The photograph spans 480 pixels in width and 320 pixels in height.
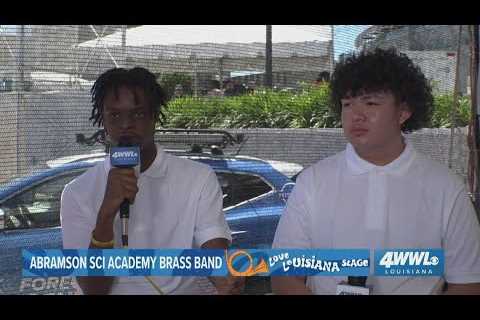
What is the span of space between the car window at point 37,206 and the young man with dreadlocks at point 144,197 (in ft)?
0.11

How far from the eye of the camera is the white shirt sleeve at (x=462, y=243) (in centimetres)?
183

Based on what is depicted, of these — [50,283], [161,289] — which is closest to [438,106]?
[161,289]

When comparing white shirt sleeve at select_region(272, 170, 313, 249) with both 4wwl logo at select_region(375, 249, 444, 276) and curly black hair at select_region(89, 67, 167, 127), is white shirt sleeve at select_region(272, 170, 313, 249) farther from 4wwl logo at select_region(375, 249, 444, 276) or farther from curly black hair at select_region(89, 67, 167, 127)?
curly black hair at select_region(89, 67, 167, 127)

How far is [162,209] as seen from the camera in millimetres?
1926

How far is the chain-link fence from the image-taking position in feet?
6.58

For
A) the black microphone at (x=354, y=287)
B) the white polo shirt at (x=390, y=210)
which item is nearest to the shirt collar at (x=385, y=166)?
the white polo shirt at (x=390, y=210)

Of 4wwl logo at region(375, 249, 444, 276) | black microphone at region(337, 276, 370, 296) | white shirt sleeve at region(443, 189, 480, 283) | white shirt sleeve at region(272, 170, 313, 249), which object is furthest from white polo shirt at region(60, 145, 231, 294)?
white shirt sleeve at region(443, 189, 480, 283)

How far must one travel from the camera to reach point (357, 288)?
193cm

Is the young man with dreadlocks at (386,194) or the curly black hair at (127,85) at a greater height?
the curly black hair at (127,85)

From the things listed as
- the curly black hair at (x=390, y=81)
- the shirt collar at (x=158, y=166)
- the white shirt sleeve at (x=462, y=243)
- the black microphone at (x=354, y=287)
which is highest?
the curly black hair at (x=390, y=81)

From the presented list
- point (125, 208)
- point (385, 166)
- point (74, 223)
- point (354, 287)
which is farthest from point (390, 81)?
point (74, 223)

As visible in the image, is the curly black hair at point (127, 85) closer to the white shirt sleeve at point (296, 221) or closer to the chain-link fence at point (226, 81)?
the chain-link fence at point (226, 81)

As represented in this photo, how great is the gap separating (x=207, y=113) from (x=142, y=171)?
1.05 feet

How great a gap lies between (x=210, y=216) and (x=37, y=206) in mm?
618
